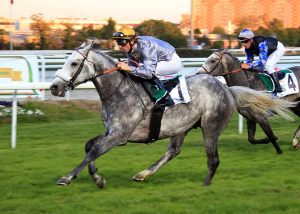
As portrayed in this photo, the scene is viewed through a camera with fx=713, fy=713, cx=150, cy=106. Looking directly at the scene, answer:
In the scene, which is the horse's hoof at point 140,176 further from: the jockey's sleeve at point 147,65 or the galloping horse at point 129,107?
the jockey's sleeve at point 147,65

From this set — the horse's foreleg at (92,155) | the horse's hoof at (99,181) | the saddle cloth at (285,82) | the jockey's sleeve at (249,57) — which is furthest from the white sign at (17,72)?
the horse's foreleg at (92,155)

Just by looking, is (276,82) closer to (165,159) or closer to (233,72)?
(233,72)

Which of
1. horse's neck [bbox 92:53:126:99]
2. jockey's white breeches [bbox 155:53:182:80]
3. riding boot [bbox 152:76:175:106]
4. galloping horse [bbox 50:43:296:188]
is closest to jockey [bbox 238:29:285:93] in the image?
galloping horse [bbox 50:43:296:188]

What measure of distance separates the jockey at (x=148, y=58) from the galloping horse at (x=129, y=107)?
14 cm

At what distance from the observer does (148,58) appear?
6277 millimetres

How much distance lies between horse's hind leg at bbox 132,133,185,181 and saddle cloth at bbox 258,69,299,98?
239cm

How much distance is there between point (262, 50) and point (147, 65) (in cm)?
298

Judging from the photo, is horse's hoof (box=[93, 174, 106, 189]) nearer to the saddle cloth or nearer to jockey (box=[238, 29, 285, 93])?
jockey (box=[238, 29, 285, 93])

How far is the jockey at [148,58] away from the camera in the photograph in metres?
6.25

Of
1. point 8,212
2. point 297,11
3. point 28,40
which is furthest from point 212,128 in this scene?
point 297,11

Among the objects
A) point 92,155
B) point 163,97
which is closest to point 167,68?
point 163,97

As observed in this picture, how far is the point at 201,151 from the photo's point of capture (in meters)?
8.73

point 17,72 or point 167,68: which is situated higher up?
point 167,68

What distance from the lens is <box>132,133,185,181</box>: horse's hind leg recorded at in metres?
6.68
